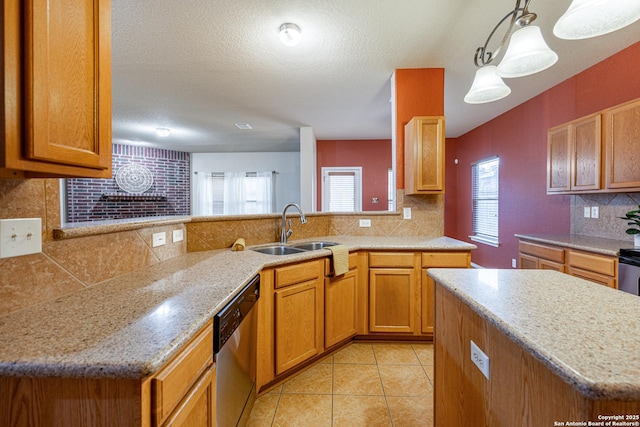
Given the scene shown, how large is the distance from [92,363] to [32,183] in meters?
0.74

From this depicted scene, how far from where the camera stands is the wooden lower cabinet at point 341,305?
2.03 metres

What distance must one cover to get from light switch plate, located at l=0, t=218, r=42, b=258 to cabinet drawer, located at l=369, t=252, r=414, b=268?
1971 millimetres

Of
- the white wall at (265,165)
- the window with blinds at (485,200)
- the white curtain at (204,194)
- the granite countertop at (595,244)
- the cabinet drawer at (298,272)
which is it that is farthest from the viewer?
the white wall at (265,165)

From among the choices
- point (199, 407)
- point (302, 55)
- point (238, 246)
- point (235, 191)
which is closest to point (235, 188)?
point (235, 191)

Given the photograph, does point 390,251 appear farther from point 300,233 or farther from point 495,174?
point 495,174

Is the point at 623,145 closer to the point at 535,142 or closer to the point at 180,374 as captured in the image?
→ the point at 535,142

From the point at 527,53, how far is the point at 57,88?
1915 mm

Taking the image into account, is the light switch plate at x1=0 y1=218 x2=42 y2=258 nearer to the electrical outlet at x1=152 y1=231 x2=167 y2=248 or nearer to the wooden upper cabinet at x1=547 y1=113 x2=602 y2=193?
the electrical outlet at x1=152 y1=231 x2=167 y2=248

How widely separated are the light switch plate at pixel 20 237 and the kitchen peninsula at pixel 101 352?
20 centimetres

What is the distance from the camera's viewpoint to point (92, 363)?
0.60m

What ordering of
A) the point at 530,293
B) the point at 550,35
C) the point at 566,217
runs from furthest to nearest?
the point at 566,217 → the point at 550,35 → the point at 530,293

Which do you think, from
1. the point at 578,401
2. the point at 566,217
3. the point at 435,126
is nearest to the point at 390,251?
the point at 435,126

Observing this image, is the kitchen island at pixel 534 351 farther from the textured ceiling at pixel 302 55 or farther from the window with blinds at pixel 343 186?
the window with blinds at pixel 343 186

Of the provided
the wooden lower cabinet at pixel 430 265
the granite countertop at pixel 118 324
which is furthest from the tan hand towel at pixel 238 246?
the wooden lower cabinet at pixel 430 265
